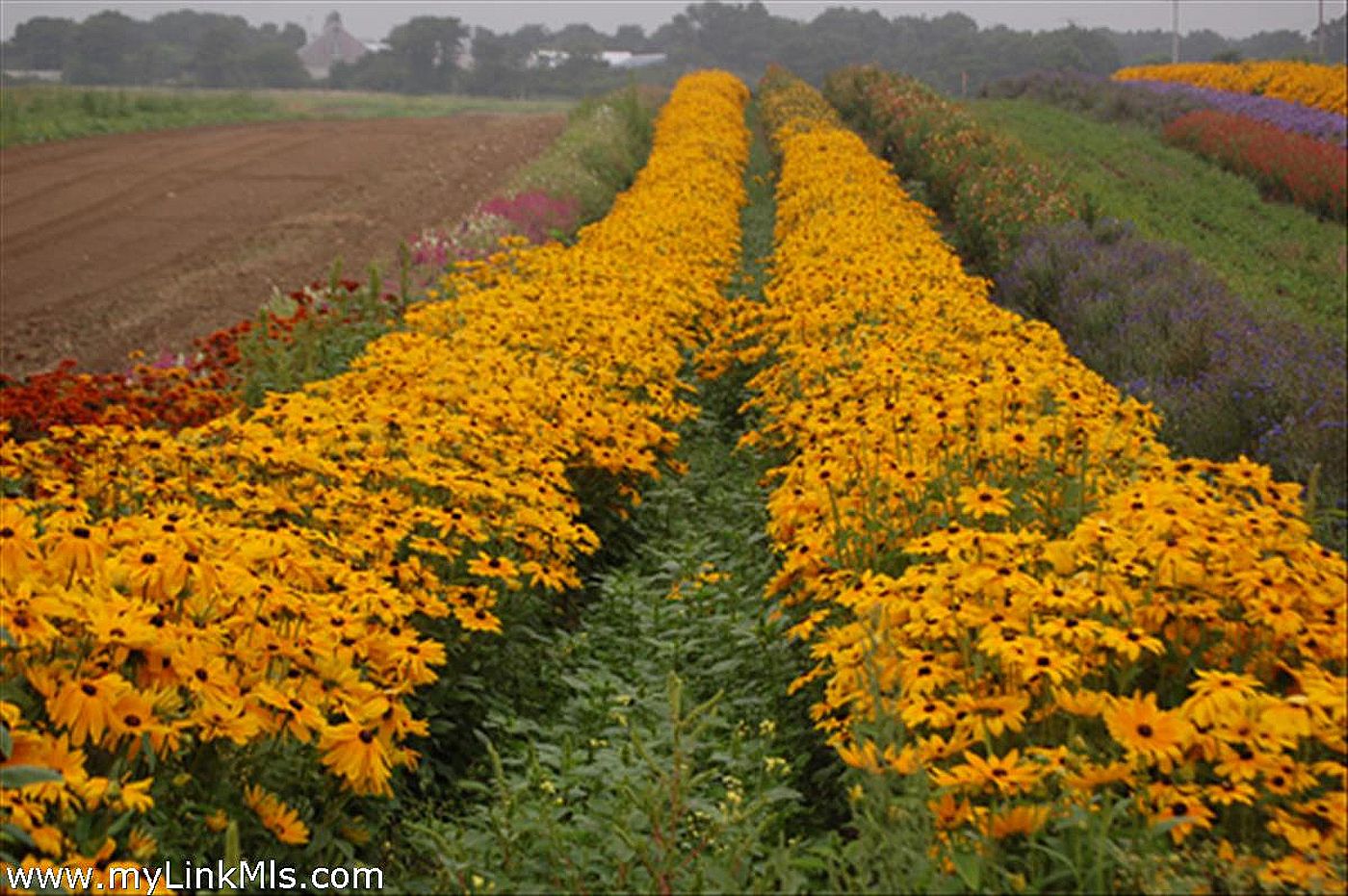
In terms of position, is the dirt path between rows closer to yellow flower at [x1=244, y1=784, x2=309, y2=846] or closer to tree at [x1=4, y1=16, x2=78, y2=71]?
yellow flower at [x1=244, y1=784, x2=309, y2=846]

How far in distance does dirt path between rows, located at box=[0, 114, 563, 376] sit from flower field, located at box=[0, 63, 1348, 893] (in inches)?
259

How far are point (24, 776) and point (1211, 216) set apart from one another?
17710mm

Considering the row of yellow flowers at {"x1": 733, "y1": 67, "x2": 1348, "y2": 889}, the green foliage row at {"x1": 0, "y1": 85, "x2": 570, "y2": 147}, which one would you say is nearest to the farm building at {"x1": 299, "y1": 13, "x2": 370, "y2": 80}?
the green foliage row at {"x1": 0, "y1": 85, "x2": 570, "y2": 147}

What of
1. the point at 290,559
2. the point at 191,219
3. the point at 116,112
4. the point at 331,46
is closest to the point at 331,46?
the point at 331,46

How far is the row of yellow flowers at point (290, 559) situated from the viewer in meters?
2.76

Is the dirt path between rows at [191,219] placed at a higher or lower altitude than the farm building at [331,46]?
lower

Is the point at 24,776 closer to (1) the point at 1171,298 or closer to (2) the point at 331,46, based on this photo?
(1) the point at 1171,298

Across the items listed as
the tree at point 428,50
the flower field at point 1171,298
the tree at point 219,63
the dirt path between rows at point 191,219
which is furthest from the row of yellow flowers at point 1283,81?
the tree at point 219,63

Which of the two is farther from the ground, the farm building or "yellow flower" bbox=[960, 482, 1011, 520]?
the farm building

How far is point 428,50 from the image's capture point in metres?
96.1

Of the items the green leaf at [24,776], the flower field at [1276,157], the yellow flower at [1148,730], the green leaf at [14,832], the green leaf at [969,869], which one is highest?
the flower field at [1276,157]

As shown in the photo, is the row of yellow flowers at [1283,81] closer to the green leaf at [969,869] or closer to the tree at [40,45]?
the green leaf at [969,869]

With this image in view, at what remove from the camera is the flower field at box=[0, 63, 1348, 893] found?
8.83ft

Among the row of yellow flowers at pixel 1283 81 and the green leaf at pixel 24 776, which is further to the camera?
the row of yellow flowers at pixel 1283 81
